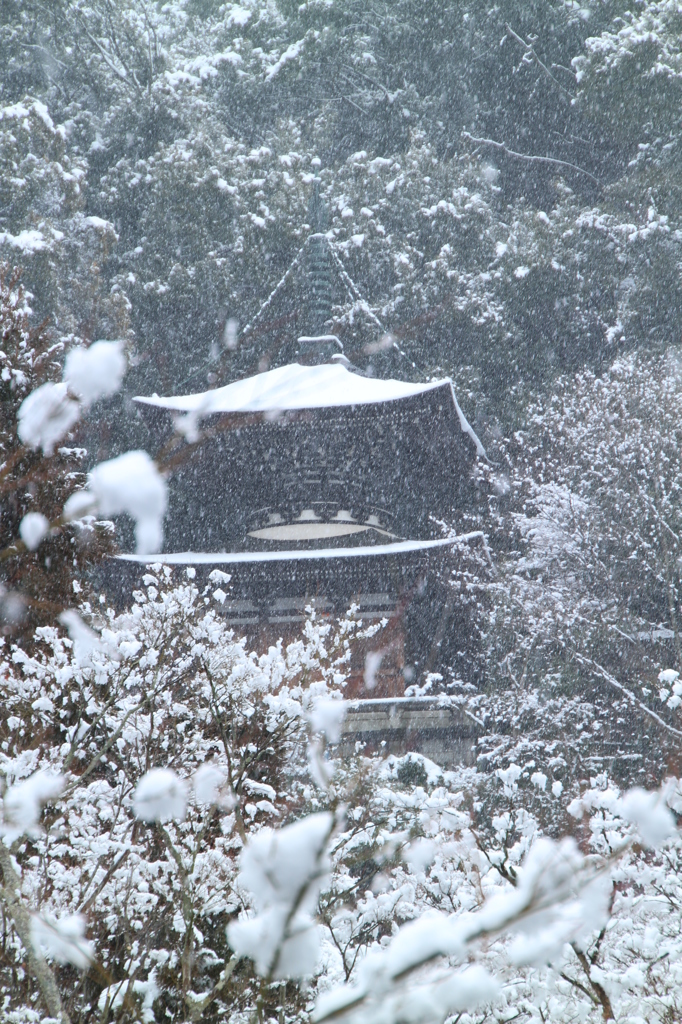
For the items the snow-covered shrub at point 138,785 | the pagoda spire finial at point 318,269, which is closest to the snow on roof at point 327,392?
the pagoda spire finial at point 318,269

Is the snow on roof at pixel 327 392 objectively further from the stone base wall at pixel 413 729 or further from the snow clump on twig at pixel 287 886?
the snow clump on twig at pixel 287 886

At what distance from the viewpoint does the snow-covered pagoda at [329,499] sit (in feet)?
30.9

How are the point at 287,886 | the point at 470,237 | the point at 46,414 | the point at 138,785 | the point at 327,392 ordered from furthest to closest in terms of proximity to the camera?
the point at 470,237
the point at 327,392
the point at 138,785
the point at 46,414
the point at 287,886

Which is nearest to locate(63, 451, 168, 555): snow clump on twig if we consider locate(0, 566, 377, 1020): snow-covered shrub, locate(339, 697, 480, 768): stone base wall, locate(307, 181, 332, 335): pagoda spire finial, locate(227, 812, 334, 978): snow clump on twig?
locate(227, 812, 334, 978): snow clump on twig

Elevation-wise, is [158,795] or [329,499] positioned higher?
[158,795]

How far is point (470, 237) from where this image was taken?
1656 centimetres

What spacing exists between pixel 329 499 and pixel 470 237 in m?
8.19

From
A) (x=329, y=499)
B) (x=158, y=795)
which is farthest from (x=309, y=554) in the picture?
(x=158, y=795)

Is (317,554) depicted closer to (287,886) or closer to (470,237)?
(287,886)

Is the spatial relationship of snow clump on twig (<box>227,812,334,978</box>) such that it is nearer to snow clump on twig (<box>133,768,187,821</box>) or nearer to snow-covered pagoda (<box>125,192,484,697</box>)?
snow clump on twig (<box>133,768,187,821</box>)

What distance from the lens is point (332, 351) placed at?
35.7ft

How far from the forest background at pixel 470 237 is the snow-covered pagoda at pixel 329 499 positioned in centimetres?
95

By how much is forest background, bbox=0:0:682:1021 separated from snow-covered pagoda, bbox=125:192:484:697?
952mm

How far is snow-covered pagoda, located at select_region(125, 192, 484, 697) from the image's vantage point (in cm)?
942
